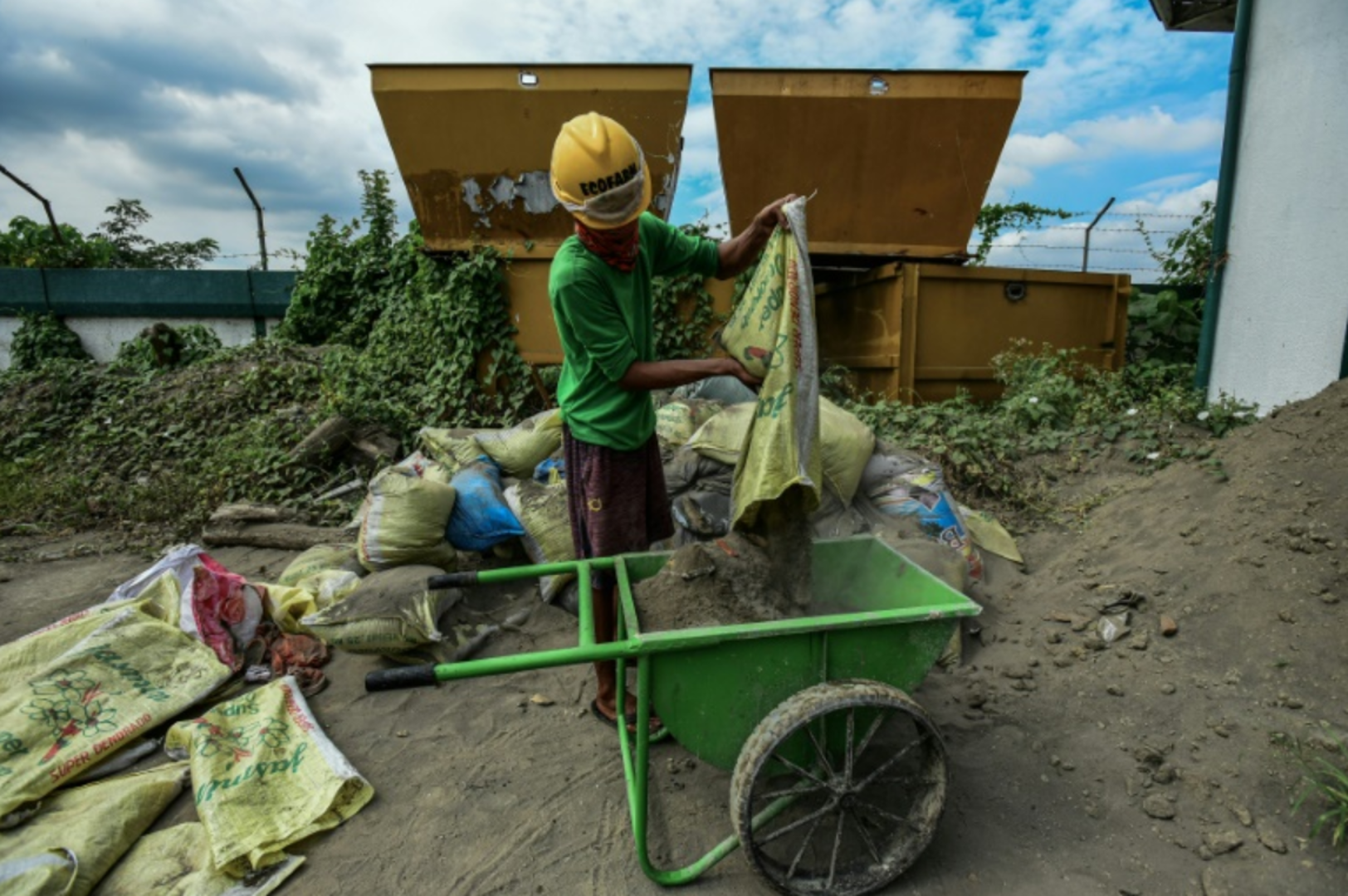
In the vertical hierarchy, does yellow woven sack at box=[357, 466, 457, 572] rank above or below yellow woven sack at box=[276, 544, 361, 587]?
above

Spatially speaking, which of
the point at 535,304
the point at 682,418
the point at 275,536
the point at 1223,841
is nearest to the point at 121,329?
the point at 275,536

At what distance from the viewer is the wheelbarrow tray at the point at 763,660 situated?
5.38 ft

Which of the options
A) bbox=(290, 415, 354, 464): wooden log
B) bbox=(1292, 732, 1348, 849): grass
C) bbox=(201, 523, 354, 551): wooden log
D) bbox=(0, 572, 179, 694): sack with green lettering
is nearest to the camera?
bbox=(1292, 732, 1348, 849): grass

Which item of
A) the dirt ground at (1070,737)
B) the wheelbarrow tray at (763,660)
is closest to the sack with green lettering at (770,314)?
the wheelbarrow tray at (763,660)

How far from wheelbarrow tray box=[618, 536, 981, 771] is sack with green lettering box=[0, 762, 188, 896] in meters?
1.50

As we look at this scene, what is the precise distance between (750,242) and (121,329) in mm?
9376

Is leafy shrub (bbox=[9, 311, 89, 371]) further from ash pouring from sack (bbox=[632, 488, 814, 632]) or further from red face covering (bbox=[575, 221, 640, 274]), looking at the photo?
ash pouring from sack (bbox=[632, 488, 814, 632])

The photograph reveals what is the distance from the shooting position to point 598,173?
1.88 meters

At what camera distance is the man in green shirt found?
1922 mm

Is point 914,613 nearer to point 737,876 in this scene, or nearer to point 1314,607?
point 737,876

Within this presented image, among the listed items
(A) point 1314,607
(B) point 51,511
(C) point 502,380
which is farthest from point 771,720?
(B) point 51,511

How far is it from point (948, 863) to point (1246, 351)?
375 cm

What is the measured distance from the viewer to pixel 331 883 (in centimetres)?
190

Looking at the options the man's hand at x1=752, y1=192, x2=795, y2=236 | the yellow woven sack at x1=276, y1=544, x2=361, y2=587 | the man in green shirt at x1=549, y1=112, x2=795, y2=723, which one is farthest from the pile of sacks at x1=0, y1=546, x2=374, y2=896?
the man's hand at x1=752, y1=192, x2=795, y2=236
